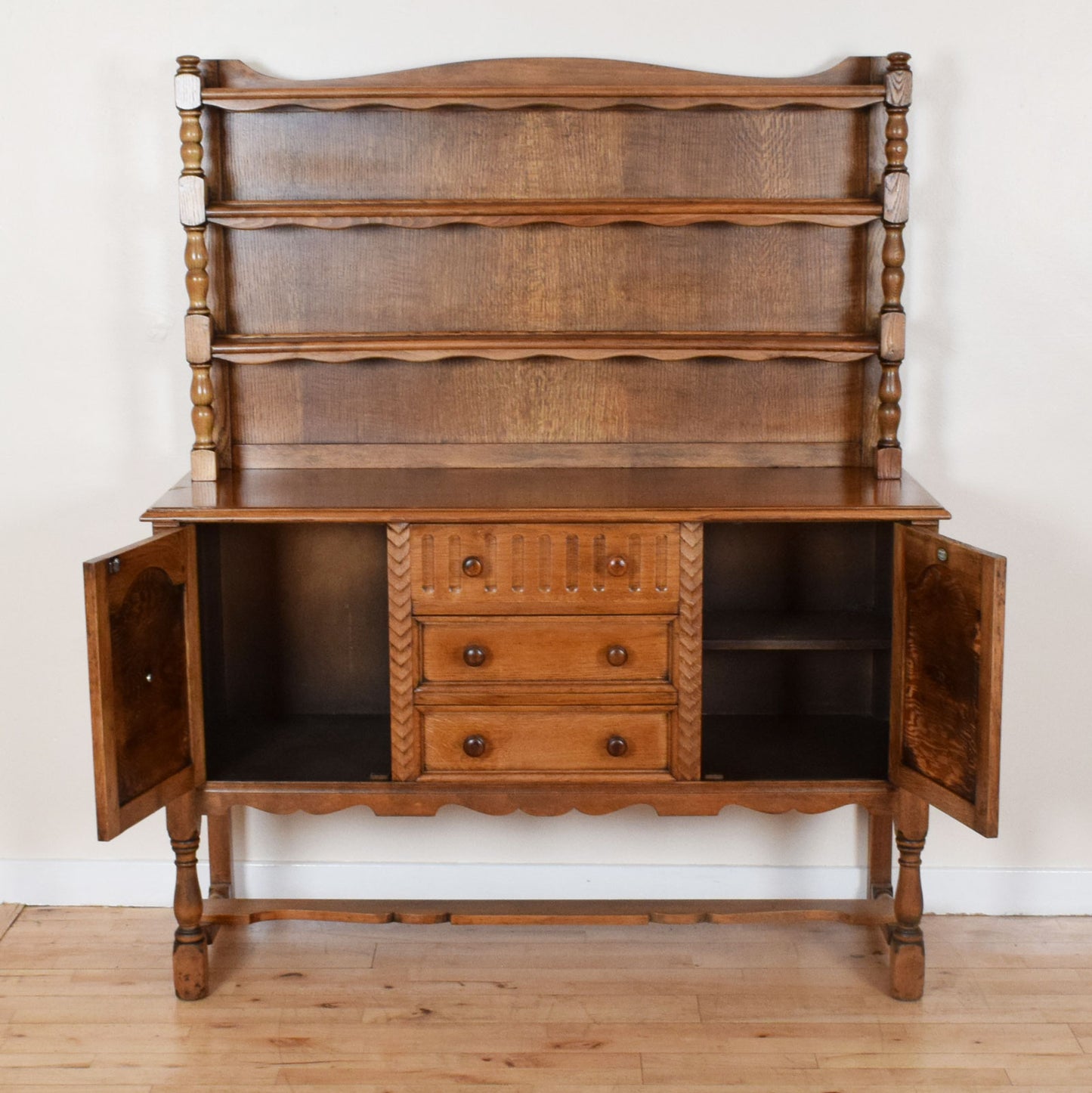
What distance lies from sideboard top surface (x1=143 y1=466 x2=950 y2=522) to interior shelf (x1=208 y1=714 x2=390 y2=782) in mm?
622

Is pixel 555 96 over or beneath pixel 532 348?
over

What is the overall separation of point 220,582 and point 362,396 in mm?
593

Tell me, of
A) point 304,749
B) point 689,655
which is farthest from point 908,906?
point 304,749

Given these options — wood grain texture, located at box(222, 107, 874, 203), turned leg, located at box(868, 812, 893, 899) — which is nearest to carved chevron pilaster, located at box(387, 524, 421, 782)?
wood grain texture, located at box(222, 107, 874, 203)

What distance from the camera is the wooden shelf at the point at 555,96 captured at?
305 cm

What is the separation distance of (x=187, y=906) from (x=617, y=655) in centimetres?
116

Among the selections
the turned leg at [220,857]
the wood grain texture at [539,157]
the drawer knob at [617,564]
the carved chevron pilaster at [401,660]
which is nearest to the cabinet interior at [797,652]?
the drawer knob at [617,564]

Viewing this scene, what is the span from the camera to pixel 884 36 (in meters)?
3.20

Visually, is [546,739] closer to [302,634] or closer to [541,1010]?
[541,1010]

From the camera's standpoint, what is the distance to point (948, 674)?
2678 mm

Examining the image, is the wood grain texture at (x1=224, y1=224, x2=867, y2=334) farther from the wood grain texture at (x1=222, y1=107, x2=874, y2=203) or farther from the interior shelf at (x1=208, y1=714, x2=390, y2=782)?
the interior shelf at (x1=208, y1=714, x2=390, y2=782)

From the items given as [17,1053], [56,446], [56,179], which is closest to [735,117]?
[56,179]

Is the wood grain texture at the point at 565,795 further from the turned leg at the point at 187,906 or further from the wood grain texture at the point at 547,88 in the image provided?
the wood grain texture at the point at 547,88

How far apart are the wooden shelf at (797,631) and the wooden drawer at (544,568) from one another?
229mm
